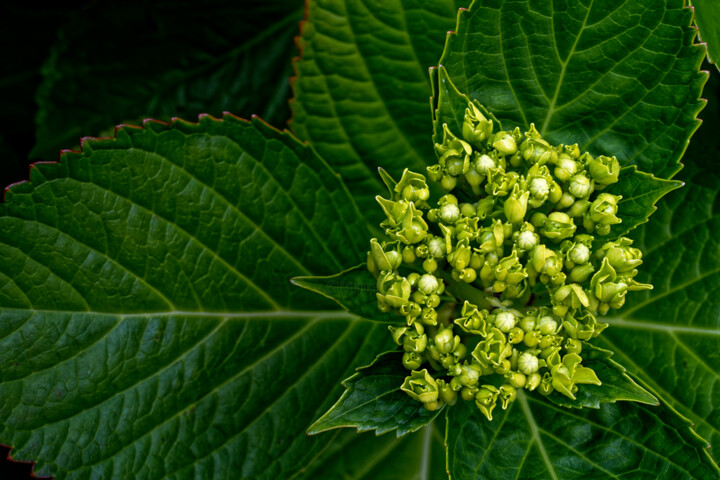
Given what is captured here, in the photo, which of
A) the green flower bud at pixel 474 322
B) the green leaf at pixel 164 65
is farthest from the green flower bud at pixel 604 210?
the green leaf at pixel 164 65

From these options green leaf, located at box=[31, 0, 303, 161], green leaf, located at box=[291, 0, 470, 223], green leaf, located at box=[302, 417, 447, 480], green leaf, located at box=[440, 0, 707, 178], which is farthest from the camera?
green leaf, located at box=[31, 0, 303, 161]

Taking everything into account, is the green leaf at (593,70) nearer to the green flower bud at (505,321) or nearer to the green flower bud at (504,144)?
the green flower bud at (504,144)

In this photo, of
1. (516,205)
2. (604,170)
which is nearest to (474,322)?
(516,205)

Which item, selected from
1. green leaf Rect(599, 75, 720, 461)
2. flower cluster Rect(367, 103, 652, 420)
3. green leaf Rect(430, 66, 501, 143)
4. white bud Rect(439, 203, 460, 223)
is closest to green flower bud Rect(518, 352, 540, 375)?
flower cluster Rect(367, 103, 652, 420)

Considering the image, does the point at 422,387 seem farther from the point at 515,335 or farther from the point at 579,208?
the point at 579,208

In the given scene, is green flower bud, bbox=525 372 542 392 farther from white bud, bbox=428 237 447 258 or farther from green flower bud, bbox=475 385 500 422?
white bud, bbox=428 237 447 258

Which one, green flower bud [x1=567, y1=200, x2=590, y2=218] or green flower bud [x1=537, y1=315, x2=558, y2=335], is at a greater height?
green flower bud [x1=567, y1=200, x2=590, y2=218]

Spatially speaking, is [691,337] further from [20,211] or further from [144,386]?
[20,211]

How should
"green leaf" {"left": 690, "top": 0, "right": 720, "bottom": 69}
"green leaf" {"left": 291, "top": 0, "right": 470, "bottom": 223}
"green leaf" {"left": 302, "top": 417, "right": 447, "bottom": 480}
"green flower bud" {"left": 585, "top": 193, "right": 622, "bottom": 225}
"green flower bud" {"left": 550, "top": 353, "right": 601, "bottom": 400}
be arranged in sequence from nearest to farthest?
"green flower bud" {"left": 550, "top": 353, "right": 601, "bottom": 400} → "green flower bud" {"left": 585, "top": 193, "right": 622, "bottom": 225} → "green leaf" {"left": 690, "top": 0, "right": 720, "bottom": 69} → "green leaf" {"left": 291, "top": 0, "right": 470, "bottom": 223} → "green leaf" {"left": 302, "top": 417, "right": 447, "bottom": 480}

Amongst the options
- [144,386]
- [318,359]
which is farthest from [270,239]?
[144,386]
